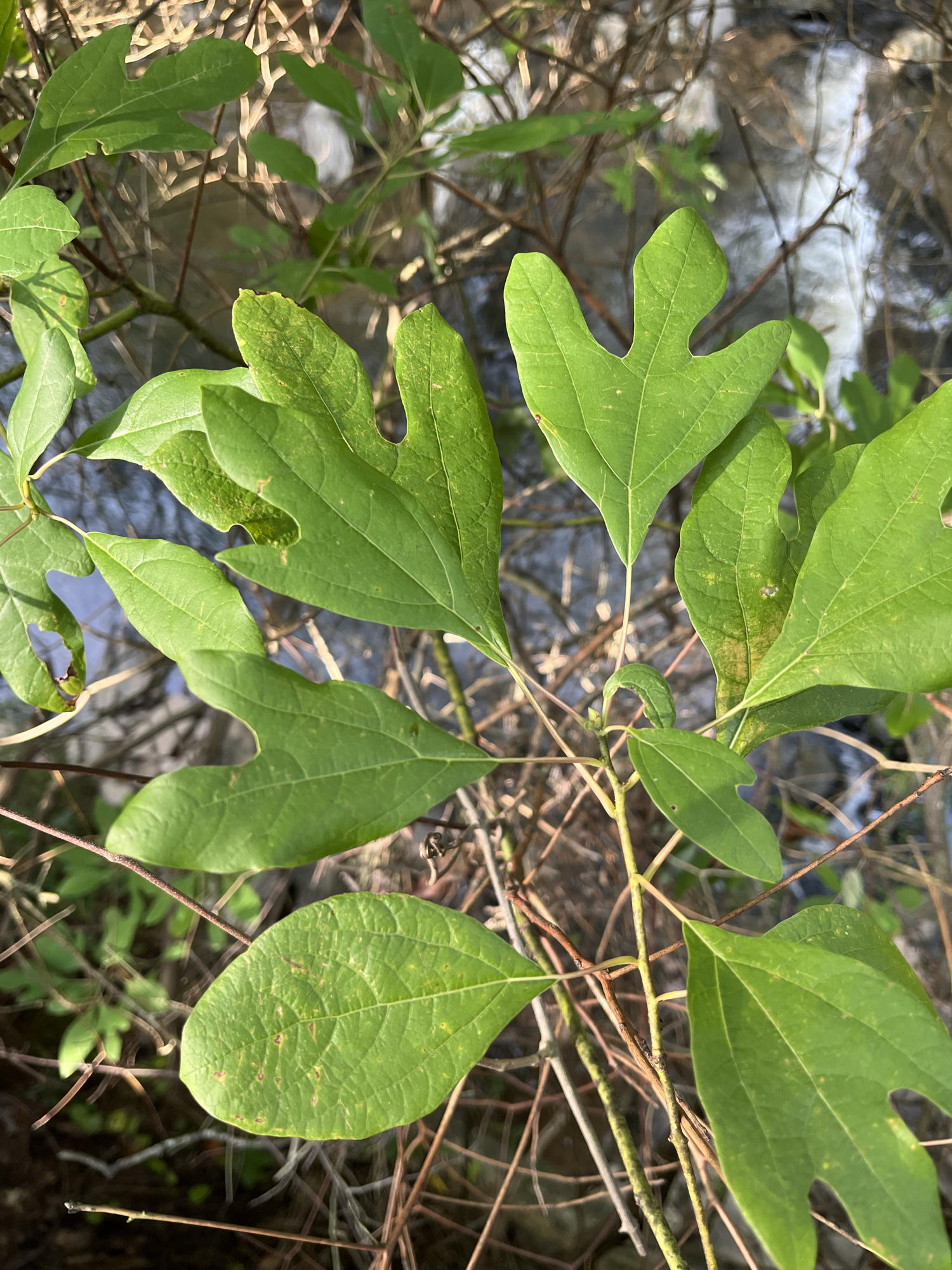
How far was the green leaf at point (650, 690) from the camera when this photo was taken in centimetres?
55

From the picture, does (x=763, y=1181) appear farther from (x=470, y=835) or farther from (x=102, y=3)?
(x=102, y=3)

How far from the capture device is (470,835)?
113 cm

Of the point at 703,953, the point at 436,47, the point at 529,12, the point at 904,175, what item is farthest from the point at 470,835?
the point at 904,175

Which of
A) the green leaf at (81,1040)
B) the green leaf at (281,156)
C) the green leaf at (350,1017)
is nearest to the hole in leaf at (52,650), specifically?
the green leaf at (81,1040)

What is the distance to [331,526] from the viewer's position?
1.68ft

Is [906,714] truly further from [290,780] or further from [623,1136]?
[290,780]

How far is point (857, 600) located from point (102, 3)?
1522 millimetres

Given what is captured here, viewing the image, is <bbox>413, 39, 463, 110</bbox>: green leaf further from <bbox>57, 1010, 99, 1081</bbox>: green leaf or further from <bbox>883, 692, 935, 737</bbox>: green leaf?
<bbox>57, 1010, 99, 1081</bbox>: green leaf

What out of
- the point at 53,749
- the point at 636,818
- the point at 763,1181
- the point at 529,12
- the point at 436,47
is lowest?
the point at 636,818

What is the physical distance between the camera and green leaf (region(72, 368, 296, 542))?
0.55 m

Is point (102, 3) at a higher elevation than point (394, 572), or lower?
higher

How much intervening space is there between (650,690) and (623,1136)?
1.23 ft

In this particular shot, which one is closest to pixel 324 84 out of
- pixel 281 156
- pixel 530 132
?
pixel 281 156

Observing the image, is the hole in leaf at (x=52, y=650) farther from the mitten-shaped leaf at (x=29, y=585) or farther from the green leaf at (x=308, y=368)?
the green leaf at (x=308, y=368)
